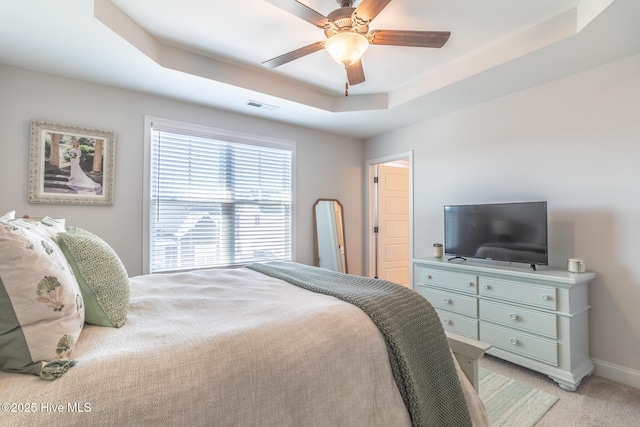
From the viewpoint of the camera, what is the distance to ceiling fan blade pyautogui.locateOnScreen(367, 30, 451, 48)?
183 centimetres

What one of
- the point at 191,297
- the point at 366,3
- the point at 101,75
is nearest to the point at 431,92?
the point at 366,3

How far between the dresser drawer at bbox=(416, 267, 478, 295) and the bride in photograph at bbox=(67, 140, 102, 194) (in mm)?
3308

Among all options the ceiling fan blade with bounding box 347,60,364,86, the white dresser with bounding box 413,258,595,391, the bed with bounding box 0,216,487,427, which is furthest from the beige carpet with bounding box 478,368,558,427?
the ceiling fan blade with bounding box 347,60,364,86

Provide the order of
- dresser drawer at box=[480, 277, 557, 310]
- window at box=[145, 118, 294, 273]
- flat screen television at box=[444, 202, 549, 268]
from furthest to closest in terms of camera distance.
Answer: window at box=[145, 118, 294, 273] → flat screen television at box=[444, 202, 549, 268] → dresser drawer at box=[480, 277, 557, 310]

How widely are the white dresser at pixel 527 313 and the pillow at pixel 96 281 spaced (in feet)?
8.67

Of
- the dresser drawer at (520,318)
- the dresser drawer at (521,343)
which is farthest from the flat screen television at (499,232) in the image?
the dresser drawer at (521,343)

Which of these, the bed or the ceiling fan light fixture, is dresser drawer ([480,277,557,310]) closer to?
the bed

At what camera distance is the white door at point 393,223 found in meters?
4.56

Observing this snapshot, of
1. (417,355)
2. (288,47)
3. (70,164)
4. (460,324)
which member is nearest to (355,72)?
(288,47)

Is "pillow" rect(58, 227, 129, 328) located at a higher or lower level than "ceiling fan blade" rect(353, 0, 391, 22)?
lower

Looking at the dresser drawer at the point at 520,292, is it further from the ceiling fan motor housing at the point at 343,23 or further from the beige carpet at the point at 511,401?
the ceiling fan motor housing at the point at 343,23

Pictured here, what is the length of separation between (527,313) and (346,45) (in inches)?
94.4

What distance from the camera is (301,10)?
1.67 meters

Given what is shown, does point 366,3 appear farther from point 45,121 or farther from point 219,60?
point 45,121
